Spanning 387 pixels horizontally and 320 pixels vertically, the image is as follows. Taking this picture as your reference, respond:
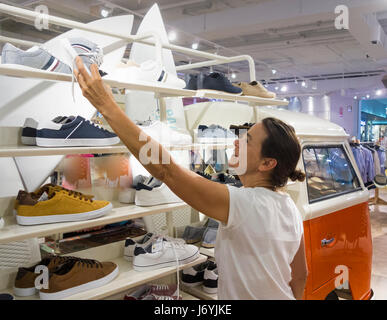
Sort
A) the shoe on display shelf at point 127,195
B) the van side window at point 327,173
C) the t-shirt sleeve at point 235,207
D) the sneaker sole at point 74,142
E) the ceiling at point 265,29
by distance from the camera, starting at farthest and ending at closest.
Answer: the ceiling at point 265,29
the van side window at point 327,173
the shoe on display shelf at point 127,195
the sneaker sole at point 74,142
the t-shirt sleeve at point 235,207

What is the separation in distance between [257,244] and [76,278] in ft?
2.88

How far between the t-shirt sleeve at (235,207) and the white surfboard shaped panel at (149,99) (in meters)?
1.28

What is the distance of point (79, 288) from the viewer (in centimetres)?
156

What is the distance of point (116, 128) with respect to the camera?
3.39 feet

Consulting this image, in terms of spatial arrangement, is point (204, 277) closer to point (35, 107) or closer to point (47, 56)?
point (35, 107)

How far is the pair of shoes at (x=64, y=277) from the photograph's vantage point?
1520mm

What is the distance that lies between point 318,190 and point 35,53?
240cm

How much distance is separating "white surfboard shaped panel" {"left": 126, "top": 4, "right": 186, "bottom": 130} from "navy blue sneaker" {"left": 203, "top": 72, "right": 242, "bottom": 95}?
494mm

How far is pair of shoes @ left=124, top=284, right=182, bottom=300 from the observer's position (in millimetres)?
2107

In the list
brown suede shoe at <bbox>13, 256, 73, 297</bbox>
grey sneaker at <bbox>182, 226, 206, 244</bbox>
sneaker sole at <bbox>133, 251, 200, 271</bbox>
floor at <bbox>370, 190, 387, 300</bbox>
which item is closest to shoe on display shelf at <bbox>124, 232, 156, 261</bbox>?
sneaker sole at <bbox>133, 251, 200, 271</bbox>

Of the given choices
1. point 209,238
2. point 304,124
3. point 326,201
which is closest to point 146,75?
point 209,238

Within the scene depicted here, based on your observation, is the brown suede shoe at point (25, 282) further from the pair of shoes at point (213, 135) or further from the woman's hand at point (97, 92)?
the pair of shoes at point (213, 135)

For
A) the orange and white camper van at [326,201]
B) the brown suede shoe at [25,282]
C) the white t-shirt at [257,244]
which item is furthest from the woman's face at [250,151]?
the orange and white camper van at [326,201]

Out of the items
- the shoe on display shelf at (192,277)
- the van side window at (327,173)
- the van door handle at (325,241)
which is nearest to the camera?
the shoe on display shelf at (192,277)
